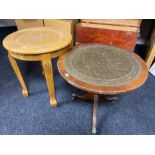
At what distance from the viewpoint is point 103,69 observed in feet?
3.40

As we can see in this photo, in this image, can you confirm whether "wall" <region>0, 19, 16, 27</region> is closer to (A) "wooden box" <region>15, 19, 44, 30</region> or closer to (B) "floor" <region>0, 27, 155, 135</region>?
(A) "wooden box" <region>15, 19, 44, 30</region>

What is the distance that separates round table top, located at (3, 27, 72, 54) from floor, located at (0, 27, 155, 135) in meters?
0.57

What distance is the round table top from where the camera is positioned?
1083 mm

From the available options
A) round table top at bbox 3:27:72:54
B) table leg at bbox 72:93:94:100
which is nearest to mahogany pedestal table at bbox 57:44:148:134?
round table top at bbox 3:27:72:54

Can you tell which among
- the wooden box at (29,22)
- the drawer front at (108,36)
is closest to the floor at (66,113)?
the drawer front at (108,36)

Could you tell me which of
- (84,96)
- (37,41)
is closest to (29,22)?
(37,41)

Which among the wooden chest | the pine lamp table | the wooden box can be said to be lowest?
the wooden box

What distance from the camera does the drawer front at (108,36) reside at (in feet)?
4.97

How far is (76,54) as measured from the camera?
1.18 metres

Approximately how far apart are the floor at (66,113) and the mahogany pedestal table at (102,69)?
17cm

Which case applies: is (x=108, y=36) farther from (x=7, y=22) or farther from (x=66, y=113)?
(x=7, y=22)

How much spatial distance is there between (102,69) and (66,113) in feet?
1.90

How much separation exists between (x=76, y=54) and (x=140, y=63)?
1.53 feet
